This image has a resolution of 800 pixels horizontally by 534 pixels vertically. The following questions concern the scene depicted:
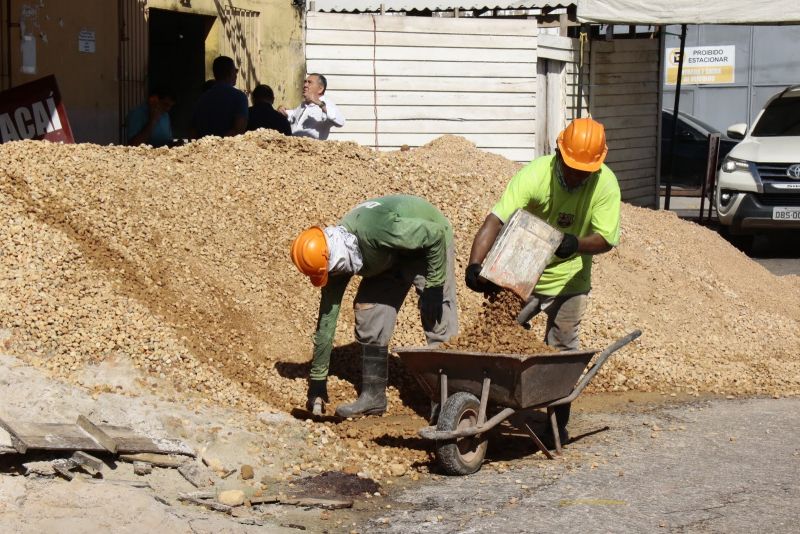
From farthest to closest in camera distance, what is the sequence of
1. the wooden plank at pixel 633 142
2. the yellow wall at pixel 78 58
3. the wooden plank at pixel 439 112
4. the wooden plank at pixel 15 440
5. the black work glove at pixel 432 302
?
1. the wooden plank at pixel 633 142
2. the wooden plank at pixel 439 112
3. the yellow wall at pixel 78 58
4. the black work glove at pixel 432 302
5. the wooden plank at pixel 15 440

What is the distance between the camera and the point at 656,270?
487 inches

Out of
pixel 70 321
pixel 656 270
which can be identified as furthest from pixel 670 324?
pixel 70 321

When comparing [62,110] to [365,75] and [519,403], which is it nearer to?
[365,75]

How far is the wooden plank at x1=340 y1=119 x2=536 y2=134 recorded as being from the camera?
1567 centimetres

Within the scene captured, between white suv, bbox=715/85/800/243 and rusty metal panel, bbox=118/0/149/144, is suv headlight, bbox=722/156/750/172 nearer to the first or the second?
white suv, bbox=715/85/800/243

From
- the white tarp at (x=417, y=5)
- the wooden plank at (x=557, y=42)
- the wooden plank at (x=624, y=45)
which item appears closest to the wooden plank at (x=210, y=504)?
the wooden plank at (x=557, y=42)

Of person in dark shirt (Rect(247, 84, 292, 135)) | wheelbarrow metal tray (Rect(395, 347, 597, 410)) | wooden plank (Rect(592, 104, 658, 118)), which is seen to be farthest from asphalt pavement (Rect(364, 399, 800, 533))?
wooden plank (Rect(592, 104, 658, 118))

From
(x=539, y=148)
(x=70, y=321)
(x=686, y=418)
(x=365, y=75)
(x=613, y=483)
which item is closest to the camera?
(x=613, y=483)

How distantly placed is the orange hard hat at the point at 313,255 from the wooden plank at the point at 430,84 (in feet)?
26.1

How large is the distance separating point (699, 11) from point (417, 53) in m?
3.48

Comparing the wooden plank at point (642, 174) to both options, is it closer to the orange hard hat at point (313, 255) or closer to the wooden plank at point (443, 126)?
the wooden plank at point (443, 126)

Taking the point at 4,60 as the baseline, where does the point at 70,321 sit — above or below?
below

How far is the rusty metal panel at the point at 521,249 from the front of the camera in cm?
727

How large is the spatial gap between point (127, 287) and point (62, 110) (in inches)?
141
